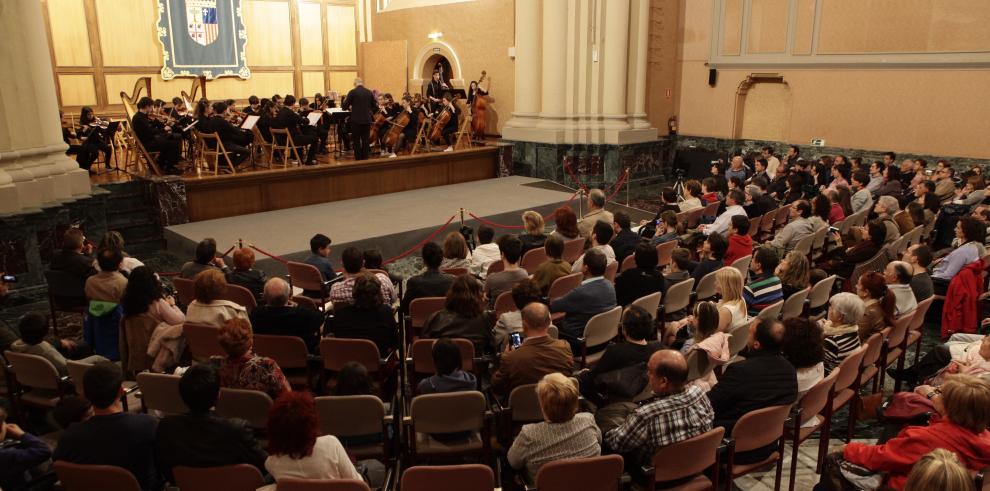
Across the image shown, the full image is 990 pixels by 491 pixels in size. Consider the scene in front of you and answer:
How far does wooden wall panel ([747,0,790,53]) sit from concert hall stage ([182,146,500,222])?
17.6 ft

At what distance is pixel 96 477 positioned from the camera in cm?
284

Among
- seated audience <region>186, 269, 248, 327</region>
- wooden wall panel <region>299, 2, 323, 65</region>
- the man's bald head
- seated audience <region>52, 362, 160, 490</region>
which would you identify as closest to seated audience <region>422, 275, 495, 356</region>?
the man's bald head

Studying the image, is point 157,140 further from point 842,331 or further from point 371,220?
point 842,331

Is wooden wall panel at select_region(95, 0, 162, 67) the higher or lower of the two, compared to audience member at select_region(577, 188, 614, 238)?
higher

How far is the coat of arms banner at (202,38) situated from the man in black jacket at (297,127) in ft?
19.2

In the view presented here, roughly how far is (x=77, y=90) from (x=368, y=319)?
13.2 meters

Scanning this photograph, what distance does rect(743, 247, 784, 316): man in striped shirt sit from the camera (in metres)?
5.11

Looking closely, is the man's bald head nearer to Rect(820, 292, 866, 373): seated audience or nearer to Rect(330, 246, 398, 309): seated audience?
Rect(330, 246, 398, 309): seated audience

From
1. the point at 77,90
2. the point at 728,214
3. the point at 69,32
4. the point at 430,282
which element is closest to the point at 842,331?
Answer: the point at 430,282

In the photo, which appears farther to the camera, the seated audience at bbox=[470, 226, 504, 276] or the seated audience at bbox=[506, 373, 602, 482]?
the seated audience at bbox=[470, 226, 504, 276]

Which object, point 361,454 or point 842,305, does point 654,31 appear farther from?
point 361,454

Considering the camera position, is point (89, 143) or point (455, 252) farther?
point (89, 143)

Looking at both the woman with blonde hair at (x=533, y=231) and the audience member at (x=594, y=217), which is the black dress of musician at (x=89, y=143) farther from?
the audience member at (x=594, y=217)

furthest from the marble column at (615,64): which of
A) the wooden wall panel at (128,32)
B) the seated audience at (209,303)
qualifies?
the wooden wall panel at (128,32)
